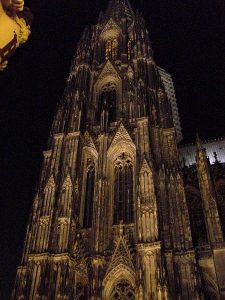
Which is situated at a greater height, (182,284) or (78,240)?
(78,240)

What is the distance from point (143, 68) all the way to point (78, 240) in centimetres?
1642

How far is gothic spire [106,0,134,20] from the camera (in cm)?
3722

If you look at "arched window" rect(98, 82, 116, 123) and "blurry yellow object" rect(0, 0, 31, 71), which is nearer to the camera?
"blurry yellow object" rect(0, 0, 31, 71)

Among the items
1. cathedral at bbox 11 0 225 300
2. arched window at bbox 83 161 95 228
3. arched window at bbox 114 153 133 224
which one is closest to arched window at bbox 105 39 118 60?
cathedral at bbox 11 0 225 300

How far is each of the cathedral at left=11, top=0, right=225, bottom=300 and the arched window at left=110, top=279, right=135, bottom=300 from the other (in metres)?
0.05

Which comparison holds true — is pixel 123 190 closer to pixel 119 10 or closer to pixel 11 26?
pixel 11 26

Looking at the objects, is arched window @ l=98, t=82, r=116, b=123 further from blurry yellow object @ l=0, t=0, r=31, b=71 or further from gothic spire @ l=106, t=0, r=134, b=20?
blurry yellow object @ l=0, t=0, r=31, b=71

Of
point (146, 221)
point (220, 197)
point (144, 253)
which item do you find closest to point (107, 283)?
point (144, 253)

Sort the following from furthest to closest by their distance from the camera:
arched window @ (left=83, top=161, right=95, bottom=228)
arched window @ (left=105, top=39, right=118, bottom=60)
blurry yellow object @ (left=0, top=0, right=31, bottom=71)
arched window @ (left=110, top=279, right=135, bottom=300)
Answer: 1. arched window @ (left=105, top=39, right=118, bottom=60)
2. arched window @ (left=83, top=161, right=95, bottom=228)
3. arched window @ (left=110, top=279, right=135, bottom=300)
4. blurry yellow object @ (left=0, top=0, right=31, bottom=71)

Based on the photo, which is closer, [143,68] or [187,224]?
[187,224]

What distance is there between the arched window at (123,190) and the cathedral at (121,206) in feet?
0.24

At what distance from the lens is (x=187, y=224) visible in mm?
19297

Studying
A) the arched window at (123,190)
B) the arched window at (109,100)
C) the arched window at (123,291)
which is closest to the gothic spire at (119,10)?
the arched window at (109,100)

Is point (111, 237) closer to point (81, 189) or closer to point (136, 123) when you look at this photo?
point (81, 189)
